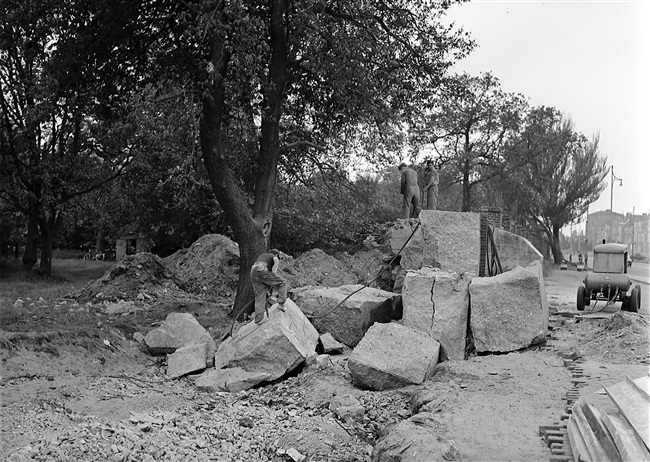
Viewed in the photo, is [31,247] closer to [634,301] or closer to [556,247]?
[634,301]

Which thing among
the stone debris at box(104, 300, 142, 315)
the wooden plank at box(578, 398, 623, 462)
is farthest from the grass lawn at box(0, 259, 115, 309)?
the wooden plank at box(578, 398, 623, 462)

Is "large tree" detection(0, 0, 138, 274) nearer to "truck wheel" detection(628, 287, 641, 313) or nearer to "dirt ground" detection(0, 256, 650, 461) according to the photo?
"dirt ground" detection(0, 256, 650, 461)

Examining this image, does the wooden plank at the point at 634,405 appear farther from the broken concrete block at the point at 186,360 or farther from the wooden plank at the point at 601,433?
the broken concrete block at the point at 186,360

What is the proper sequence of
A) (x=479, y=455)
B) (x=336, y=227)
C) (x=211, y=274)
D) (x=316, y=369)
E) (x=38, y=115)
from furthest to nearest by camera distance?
1. (x=336, y=227)
2. (x=211, y=274)
3. (x=38, y=115)
4. (x=316, y=369)
5. (x=479, y=455)

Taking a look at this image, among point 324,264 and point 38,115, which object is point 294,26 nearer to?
point 38,115

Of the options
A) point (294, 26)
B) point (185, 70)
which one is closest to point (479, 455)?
point (294, 26)

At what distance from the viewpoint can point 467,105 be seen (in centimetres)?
3069

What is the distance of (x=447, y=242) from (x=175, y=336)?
5643 mm

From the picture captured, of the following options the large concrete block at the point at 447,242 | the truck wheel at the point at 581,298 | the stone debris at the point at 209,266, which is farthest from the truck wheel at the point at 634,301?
the stone debris at the point at 209,266

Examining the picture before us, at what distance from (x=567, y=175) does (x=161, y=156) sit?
1205 inches

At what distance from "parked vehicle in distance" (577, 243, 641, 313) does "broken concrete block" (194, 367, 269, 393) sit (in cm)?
989

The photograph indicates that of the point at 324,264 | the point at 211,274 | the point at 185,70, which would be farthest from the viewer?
the point at 324,264

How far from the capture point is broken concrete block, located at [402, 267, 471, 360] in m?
10.4

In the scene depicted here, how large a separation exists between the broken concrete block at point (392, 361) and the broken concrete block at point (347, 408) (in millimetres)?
667
